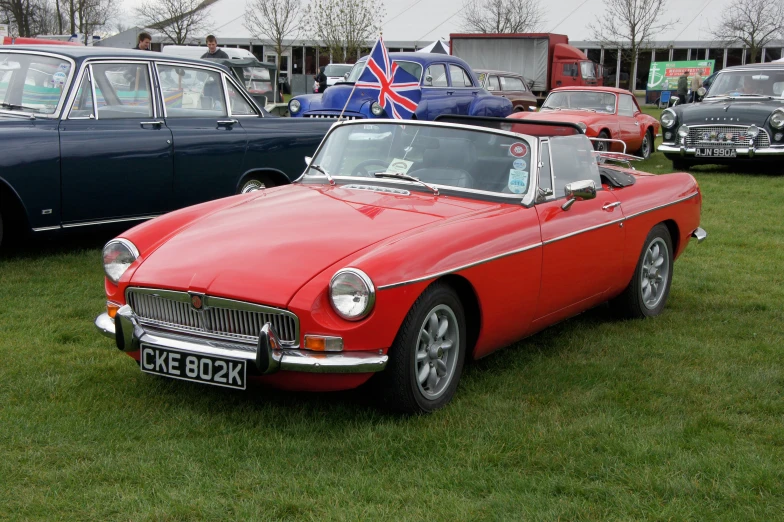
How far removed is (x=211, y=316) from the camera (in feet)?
12.8

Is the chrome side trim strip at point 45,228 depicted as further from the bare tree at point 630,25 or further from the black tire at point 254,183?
the bare tree at point 630,25

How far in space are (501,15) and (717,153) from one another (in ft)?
101

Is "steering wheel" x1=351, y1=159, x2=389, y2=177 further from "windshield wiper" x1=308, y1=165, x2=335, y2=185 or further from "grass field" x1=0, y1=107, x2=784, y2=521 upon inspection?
"grass field" x1=0, y1=107, x2=784, y2=521

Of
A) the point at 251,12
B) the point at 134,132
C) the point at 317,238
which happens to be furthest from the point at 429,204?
the point at 251,12

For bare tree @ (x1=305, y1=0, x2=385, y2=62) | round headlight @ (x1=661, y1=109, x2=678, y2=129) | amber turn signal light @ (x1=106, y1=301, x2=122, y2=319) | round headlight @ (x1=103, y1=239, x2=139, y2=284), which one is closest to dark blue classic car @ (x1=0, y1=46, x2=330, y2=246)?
round headlight @ (x1=103, y1=239, x2=139, y2=284)

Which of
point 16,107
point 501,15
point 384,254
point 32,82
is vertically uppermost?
point 501,15

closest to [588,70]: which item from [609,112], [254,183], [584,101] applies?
[584,101]

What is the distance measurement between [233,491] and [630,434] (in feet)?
5.67

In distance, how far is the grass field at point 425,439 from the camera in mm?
3275

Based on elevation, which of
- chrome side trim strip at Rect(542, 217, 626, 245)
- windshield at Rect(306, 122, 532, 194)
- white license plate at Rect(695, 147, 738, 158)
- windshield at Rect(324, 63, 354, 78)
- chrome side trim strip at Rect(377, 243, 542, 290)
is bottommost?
white license plate at Rect(695, 147, 738, 158)

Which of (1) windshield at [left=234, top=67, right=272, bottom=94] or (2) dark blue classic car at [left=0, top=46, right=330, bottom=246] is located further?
(1) windshield at [left=234, top=67, right=272, bottom=94]

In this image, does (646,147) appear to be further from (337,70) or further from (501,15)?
(501,15)

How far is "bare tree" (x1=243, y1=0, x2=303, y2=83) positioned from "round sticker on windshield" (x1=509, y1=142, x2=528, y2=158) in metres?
39.1

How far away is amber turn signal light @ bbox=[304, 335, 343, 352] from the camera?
3713 mm
